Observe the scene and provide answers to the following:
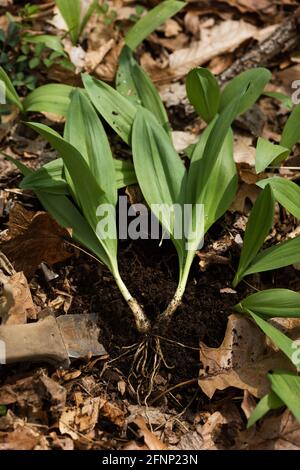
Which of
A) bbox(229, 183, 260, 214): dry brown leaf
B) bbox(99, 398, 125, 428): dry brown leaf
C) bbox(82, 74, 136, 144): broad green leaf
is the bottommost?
bbox(99, 398, 125, 428): dry brown leaf

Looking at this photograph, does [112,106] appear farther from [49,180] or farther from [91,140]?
[49,180]

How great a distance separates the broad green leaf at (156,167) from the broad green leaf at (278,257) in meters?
0.29

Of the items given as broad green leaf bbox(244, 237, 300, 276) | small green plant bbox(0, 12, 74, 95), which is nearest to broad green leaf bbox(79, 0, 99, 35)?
small green plant bbox(0, 12, 74, 95)

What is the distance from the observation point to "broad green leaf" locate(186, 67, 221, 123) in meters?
2.40

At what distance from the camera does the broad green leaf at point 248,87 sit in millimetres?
2447

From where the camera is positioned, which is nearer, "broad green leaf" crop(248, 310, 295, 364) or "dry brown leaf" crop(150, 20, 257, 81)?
"broad green leaf" crop(248, 310, 295, 364)

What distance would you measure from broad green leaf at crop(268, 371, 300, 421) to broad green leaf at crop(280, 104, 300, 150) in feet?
3.16

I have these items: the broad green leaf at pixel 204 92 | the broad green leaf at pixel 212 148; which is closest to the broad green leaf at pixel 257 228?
the broad green leaf at pixel 212 148

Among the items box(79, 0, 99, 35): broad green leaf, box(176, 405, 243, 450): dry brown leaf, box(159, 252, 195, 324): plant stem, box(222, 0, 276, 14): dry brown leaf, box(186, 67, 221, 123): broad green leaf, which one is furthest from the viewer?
box(222, 0, 276, 14): dry brown leaf

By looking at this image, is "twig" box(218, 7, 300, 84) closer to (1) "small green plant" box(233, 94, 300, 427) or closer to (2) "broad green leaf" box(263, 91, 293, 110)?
(2) "broad green leaf" box(263, 91, 293, 110)

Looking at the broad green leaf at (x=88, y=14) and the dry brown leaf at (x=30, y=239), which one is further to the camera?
the broad green leaf at (x=88, y=14)

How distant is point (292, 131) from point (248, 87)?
0.83 feet

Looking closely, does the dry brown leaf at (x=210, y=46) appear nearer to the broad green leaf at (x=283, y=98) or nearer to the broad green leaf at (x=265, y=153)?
the broad green leaf at (x=283, y=98)

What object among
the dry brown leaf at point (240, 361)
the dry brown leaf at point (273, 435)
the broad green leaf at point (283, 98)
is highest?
the broad green leaf at point (283, 98)
